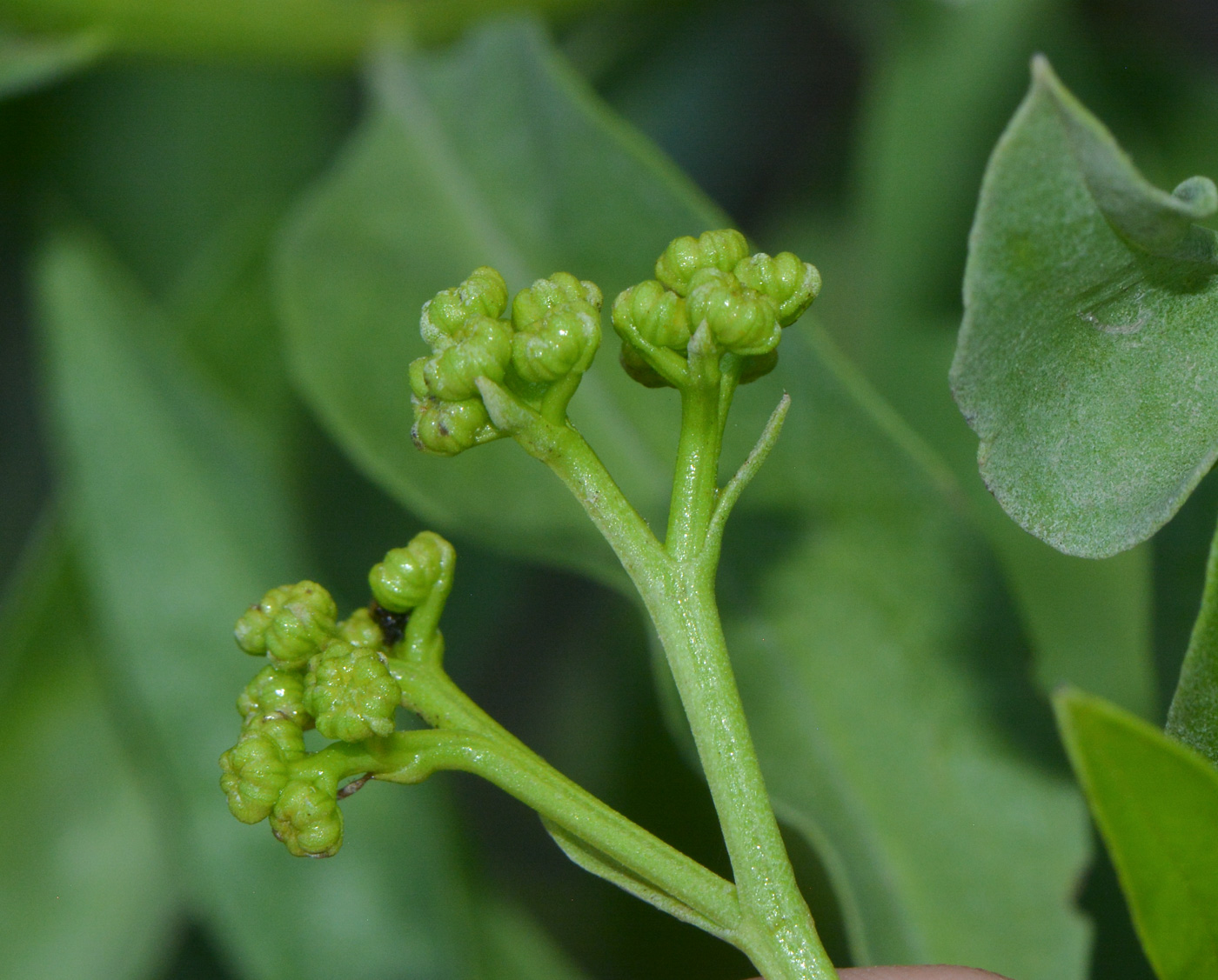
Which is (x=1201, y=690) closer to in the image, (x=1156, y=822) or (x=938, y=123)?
(x=1156, y=822)

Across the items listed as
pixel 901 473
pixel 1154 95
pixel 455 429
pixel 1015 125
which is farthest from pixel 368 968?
pixel 1154 95

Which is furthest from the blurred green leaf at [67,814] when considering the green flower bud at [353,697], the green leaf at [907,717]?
the green flower bud at [353,697]

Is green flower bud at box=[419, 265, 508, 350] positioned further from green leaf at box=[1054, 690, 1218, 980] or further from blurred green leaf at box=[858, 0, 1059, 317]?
blurred green leaf at box=[858, 0, 1059, 317]

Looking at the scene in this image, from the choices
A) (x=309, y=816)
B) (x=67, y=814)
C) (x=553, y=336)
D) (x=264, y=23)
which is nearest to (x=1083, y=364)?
(x=553, y=336)

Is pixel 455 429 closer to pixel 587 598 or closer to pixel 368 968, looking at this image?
pixel 368 968

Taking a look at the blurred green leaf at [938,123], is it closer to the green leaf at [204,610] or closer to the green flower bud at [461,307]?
the green leaf at [204,610]

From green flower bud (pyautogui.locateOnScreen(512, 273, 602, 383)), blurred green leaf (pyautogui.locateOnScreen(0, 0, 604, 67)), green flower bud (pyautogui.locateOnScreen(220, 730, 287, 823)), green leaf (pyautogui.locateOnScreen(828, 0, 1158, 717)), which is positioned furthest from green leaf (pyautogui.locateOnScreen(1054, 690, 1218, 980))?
blurred green leaf (pyautogui.locateOnScreen(0, 0, 604, 67))

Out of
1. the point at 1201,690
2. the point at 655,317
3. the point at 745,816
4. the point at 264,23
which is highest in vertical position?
the point at 264,23
